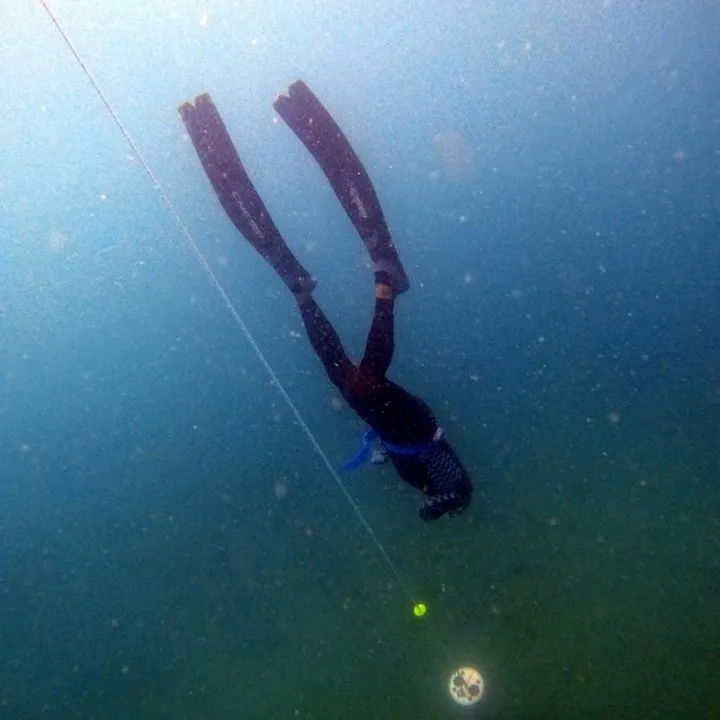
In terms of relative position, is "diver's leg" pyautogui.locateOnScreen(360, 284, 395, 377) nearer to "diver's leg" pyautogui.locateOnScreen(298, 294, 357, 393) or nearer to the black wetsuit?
the black wetsuit

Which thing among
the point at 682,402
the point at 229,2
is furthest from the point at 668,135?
the point at 229,2

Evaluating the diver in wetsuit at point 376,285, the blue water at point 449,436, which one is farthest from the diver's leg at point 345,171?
the blue water at point 449,436

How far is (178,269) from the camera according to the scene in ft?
44.3

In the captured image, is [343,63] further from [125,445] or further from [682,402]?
[125,445]

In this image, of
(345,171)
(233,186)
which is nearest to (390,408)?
(345,171)

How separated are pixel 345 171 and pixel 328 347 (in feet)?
4.32

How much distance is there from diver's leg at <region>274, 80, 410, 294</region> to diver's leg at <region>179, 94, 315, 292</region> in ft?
1.60

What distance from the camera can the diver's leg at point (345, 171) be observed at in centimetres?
387

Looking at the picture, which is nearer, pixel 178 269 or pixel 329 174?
pixel 329 174

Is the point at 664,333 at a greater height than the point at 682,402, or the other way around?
the point at 664,333

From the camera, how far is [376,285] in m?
3.88

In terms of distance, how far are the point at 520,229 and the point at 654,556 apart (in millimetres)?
6552

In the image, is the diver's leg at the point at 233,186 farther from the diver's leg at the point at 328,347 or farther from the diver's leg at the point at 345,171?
the diver's leg at the point at 345,171

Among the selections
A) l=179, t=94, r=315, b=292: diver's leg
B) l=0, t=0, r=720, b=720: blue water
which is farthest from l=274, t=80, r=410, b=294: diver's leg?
l=0, t=0, r=720, b=720: blue water
